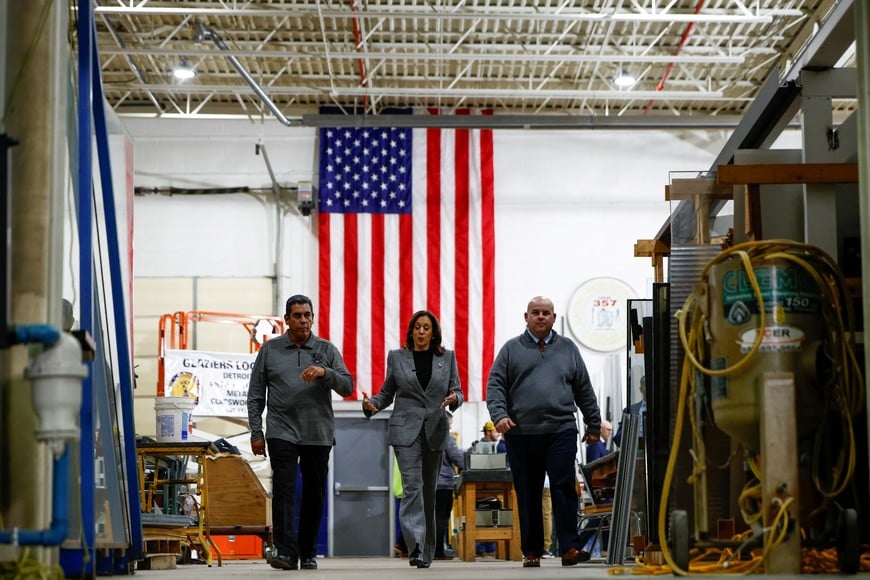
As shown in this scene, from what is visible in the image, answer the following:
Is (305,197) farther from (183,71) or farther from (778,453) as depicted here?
(778,453)

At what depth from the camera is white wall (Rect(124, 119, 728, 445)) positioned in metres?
21.0

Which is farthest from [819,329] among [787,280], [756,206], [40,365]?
[40,365]

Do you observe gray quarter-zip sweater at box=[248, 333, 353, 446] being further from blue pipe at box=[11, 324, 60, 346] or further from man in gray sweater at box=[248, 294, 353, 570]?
blue pipe at box=[11, 324, 60, 346]

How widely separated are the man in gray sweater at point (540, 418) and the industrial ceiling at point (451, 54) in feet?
27.3

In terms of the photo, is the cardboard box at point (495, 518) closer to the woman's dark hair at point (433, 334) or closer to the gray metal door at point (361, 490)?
the woman's dark hair at point (433, 334)

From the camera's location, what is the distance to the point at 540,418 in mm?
9227

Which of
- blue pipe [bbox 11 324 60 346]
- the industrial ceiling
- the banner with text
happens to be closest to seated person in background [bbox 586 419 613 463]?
the banner with text

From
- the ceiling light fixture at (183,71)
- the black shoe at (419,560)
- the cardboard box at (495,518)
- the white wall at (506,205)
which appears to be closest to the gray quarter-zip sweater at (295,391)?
the black shoe at (419,560)

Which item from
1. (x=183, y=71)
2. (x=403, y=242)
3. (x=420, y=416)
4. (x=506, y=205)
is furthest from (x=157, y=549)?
(x=506, y=205)

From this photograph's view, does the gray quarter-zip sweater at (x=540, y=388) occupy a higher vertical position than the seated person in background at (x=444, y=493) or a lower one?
higher

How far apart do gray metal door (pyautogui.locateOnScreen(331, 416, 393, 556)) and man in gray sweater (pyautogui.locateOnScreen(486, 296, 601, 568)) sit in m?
10.4

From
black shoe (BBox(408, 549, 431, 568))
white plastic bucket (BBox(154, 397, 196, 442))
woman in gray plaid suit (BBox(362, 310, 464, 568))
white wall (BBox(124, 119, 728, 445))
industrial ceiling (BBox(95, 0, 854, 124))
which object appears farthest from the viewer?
white wall (BBox(124, 119, 728, 445))

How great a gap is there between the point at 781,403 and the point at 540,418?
3.89 meters

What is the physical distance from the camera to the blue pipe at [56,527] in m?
4.33
